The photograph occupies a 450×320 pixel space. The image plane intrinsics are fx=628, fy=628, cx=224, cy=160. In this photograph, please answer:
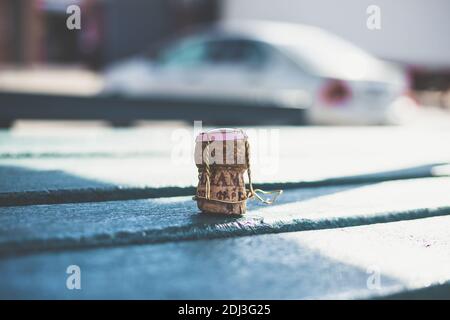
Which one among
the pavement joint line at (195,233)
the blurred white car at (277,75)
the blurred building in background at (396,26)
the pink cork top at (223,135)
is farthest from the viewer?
the blurred building in background at (396,26)

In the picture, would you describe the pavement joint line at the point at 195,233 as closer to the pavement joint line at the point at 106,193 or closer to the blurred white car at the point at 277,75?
the pavement joint line at the point at 106,193

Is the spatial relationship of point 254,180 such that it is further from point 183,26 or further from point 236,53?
point 183,26

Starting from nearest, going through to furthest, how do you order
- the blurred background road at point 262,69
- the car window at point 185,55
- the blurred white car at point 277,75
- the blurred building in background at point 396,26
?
the blurred background road at point 262,69, the blurred white car at point 277,75, the car window at point 185,55, the blurred building in background at point 396,26

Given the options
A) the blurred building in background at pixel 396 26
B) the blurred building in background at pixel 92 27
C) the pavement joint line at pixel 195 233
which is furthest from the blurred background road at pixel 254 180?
the blurred building in background at pixel 92 27

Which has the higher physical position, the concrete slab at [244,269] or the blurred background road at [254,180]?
the blurred background road at [254,180]

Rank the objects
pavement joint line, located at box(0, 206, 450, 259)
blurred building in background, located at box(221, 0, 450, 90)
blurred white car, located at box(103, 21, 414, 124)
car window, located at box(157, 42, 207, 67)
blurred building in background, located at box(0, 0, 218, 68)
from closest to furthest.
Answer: pavement joint line, located at box(0, 206, 450, 259), blurred white car, located at box(103, 21, 414, 124), car window, located at box(157, 42, 207, 67), blurred building in background, located at box(221, 0, 450, 90), blurred building in background, located at box(0, 0, 218, 68)

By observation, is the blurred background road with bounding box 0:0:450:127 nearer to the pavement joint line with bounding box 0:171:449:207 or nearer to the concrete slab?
the pavement joint line with bounding box 0:171:449:207

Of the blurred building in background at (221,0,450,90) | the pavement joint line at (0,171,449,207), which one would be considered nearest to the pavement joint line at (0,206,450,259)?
the pavement joint line at (0,171,449,207)
